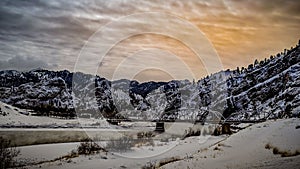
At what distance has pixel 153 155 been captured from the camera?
867 inches

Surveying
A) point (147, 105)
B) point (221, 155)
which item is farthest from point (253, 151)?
point (147, 105)

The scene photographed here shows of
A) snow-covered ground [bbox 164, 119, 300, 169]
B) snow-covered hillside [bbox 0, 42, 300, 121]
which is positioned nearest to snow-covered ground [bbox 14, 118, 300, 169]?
snow-covered ground [bbox 164, 119, 300, 169]

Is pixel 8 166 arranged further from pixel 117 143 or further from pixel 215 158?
pixel 215 158

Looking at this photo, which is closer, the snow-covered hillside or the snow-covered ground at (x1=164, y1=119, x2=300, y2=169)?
the snow-covered ground at (x1=164, y1=119, x2=300, y2=169)

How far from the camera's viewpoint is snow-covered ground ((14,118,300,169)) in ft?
45.3

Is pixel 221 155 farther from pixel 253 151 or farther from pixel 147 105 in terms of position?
pixel 147 105

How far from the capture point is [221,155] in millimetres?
16844

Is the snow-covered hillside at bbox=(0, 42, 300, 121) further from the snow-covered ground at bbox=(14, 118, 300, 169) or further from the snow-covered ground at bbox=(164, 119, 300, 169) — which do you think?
the snow-covered ground at bbox=(14, 118, 300, 169)

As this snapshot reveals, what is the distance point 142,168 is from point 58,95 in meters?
80.3

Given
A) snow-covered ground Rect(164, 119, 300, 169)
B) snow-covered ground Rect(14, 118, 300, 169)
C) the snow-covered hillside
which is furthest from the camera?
the snow-covered hillside

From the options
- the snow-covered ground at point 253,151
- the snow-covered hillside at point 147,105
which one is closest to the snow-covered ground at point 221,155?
the snow-covered ground at point 253,151

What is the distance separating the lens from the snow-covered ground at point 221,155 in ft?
45.3

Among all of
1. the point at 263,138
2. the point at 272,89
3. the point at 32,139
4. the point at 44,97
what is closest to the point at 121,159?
the point at 263,138

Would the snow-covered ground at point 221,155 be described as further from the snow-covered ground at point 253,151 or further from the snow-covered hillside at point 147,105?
the snow-covered hillside at point 147,105
